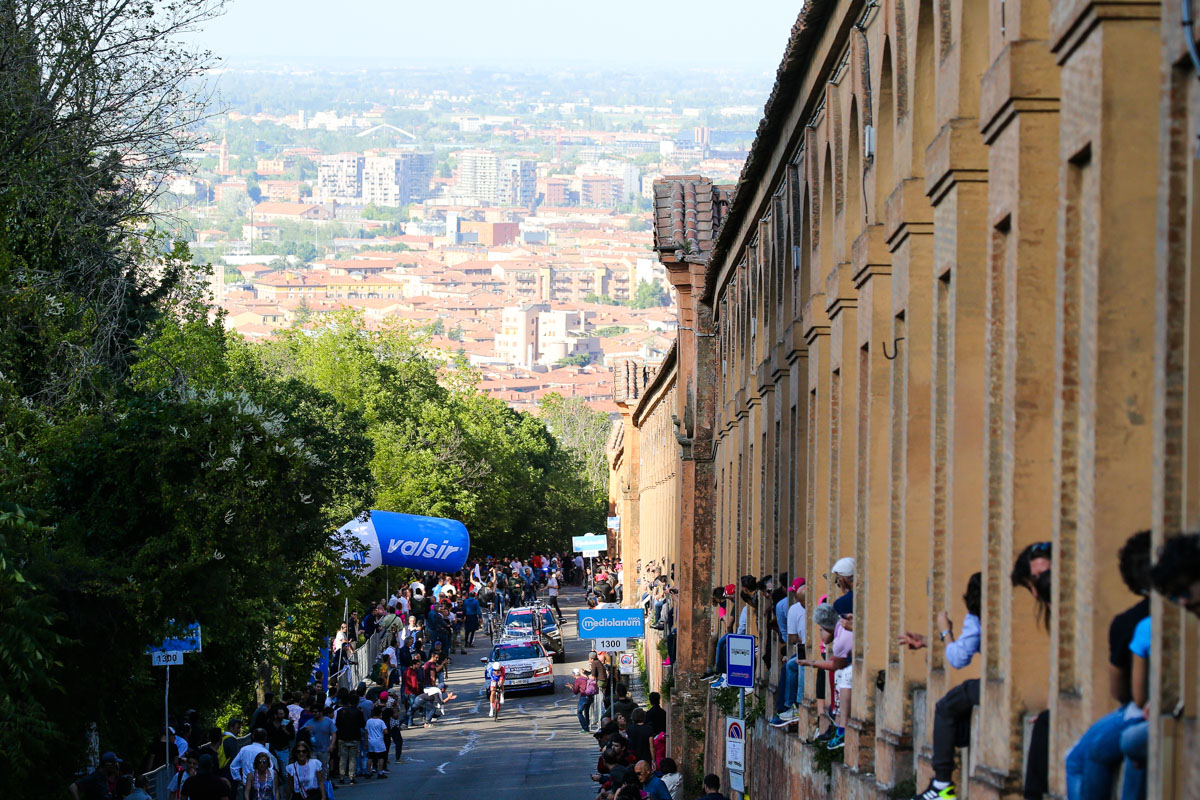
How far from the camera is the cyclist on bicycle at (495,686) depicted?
42.3 metres

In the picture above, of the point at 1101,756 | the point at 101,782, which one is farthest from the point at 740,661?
the point at 1101,756

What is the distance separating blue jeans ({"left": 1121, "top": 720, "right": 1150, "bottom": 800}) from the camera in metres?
7.11

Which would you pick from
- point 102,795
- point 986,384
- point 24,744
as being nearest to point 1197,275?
point 986,384

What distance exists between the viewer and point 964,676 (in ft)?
39.5

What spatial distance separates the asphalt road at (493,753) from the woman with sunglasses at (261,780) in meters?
6.43

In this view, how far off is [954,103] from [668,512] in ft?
140

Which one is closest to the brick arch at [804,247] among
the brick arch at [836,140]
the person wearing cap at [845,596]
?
the brick arch at [836,140]

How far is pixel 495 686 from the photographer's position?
42.3m

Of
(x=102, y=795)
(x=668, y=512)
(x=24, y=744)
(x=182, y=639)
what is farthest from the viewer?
(x=668, y=512)

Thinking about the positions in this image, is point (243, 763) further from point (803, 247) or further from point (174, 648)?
point (803, 247)

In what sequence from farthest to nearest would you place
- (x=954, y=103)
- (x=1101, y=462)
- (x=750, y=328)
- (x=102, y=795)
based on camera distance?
(x=750, y=328) < (x=102, y=795) < (x=954, y=103) < (x=1101, y=462)

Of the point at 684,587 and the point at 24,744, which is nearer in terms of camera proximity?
the point at 24,744

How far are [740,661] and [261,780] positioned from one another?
6.07 m

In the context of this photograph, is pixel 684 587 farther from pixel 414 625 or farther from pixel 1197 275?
pixel 1197 275
